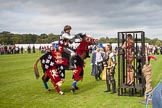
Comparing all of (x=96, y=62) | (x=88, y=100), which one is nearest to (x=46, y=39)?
(x=96, y=62)

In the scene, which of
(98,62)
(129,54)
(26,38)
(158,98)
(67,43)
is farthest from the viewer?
(26,38)

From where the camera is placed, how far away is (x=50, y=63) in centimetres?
1155

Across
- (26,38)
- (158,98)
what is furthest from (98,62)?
(26,38)

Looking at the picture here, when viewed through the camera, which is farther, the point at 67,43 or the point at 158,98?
the point at 67,43

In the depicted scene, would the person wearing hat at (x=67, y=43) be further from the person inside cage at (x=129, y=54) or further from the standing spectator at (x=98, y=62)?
the standing spectator at (x=98, y=62)

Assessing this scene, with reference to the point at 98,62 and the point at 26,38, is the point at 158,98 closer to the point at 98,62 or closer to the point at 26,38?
the point at 98,62

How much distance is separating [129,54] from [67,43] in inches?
90.4

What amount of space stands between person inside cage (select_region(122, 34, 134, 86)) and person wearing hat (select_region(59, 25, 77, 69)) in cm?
187

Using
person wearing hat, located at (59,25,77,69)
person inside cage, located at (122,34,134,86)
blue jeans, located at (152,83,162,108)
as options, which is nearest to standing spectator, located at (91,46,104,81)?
person wearing hat, located at (59,25,77,69)

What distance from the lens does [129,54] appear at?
10875 mm

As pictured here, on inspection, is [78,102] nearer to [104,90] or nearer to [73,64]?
[73,64]

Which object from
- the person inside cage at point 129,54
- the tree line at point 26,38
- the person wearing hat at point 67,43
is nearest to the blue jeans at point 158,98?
the person inside cage at point 129,54

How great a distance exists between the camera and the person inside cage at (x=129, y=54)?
10789mm

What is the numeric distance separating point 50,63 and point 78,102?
7.32ft
